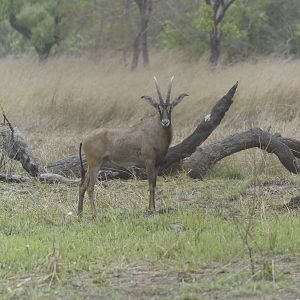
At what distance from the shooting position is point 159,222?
800 cm

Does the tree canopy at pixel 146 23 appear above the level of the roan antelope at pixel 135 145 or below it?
below

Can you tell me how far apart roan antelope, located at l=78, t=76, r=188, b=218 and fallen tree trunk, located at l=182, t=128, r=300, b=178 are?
2.51 metres

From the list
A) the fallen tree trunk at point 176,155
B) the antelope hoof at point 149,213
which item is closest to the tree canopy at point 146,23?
the fallen tree trunk at point 176,155

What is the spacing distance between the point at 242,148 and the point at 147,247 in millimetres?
5079

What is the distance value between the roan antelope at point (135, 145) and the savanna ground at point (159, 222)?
1.46ft

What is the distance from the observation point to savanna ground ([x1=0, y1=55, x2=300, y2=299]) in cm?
575

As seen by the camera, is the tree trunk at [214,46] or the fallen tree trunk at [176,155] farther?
the tree trunk at [214,46]

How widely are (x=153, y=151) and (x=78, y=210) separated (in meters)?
1.16

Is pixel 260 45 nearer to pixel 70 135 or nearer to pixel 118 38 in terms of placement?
pixel 118 38

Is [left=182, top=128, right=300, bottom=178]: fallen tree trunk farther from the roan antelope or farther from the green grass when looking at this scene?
the roan antelope

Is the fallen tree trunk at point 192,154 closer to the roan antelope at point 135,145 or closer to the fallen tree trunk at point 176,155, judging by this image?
the fallen tree trunk at point 176,155

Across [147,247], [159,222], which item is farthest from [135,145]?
[147,247]

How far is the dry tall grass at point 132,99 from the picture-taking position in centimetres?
1571

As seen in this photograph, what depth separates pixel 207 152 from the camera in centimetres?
1177
